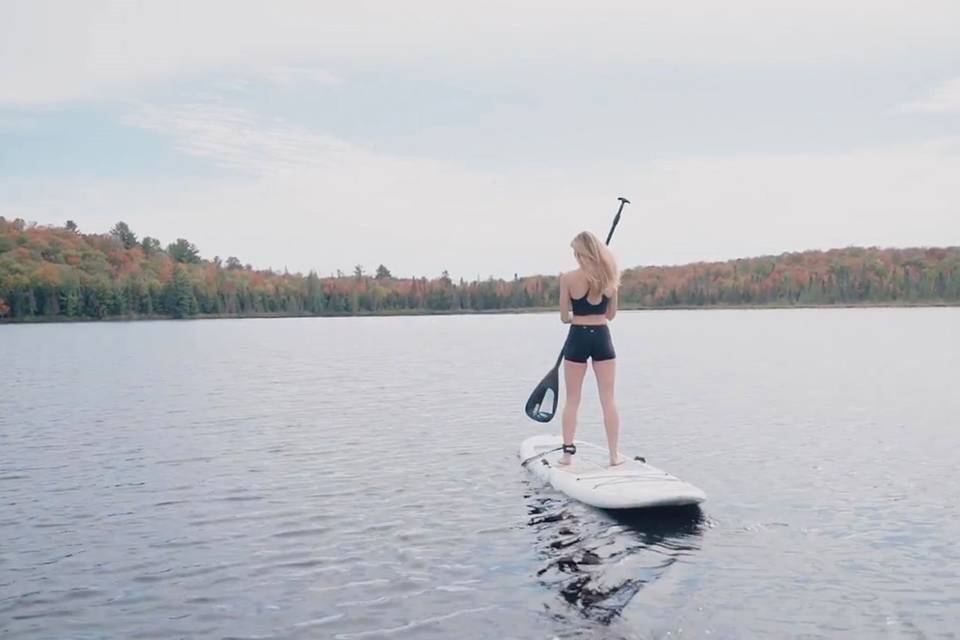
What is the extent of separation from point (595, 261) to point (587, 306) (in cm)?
68

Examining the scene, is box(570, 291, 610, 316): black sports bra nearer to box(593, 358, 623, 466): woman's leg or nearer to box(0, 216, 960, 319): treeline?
box(593, 358, 623, 466): woman's leg

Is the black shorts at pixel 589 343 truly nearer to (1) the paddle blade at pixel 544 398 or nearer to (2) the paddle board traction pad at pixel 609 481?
(2) the paddle board traction pad at pixel 609 481

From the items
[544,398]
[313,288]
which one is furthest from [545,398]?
[313,288]

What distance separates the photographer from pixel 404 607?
26.6ft

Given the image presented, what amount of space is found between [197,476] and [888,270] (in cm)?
17198

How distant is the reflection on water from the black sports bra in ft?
8.17

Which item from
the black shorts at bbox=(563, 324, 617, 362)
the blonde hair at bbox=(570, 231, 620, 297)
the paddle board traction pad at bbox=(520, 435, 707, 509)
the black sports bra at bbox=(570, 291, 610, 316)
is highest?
the blonde hair at bbox=(570, 231, 620, 297)

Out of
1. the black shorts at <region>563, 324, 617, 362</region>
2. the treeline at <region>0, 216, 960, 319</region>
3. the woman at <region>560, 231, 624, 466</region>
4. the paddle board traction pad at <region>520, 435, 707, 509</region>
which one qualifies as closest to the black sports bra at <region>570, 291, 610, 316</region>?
the woman at <region>560, 231, 624, 466</region>

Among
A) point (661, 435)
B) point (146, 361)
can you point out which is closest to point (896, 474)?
point (661, 435)

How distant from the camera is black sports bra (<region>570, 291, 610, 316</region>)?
449 inches

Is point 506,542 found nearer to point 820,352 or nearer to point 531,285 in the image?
point 820,352

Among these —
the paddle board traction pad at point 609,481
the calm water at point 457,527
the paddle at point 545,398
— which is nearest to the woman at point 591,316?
the paddle board traction pad at point 609,481

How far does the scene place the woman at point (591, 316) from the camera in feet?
36.2

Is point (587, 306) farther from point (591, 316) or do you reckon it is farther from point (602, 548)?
point (602, 548)
